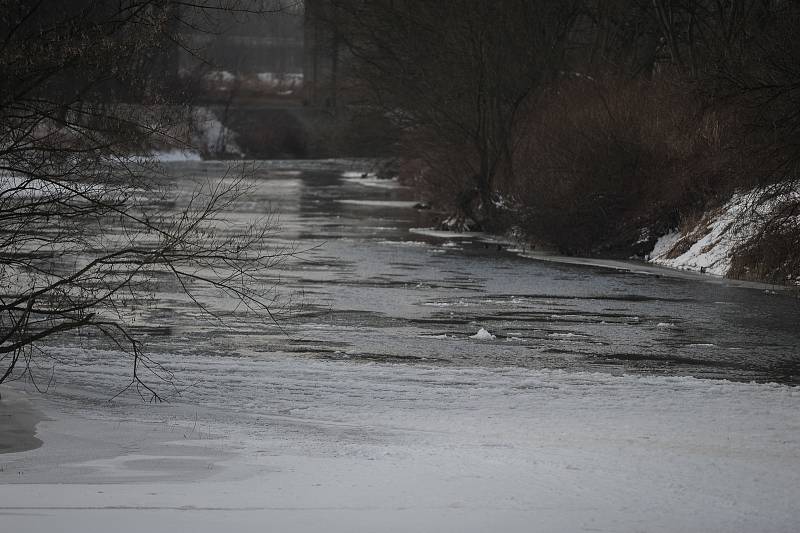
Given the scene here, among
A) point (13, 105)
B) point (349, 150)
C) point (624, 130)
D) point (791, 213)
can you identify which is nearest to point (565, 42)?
point (349, 150)

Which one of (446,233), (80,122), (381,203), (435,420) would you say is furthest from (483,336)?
(381,203)

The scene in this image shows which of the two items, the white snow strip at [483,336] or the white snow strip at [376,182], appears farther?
the white snow strip at [376,182]

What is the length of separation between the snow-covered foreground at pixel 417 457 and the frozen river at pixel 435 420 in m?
0.03

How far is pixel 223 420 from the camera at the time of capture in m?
10.9

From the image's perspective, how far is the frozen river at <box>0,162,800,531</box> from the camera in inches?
331

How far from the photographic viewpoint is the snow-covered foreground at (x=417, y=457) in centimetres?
821

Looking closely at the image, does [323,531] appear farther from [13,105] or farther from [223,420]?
[13,105]

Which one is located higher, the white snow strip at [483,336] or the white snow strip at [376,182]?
the white snow strip at [483,336]

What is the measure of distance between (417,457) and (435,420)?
1344mm

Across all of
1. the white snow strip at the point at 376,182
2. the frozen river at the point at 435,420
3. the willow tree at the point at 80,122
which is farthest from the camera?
the white snow strip at the point at 376,182

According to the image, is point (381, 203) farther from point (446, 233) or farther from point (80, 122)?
point (80, 122)

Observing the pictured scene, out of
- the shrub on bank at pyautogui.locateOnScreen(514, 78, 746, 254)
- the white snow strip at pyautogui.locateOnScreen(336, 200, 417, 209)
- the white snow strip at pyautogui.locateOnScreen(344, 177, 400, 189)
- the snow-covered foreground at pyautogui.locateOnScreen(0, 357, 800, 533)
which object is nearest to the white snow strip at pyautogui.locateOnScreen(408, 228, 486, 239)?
the shrub on bank at pyautogui.locateOnScreen(514, 78, 746, 254)

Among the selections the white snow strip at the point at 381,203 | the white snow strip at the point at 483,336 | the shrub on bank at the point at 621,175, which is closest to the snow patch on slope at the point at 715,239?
the shrub on bank at the point at 621,175

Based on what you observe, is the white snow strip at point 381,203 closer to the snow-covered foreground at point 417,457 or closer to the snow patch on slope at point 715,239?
the snow patch on slope at point 715,239
